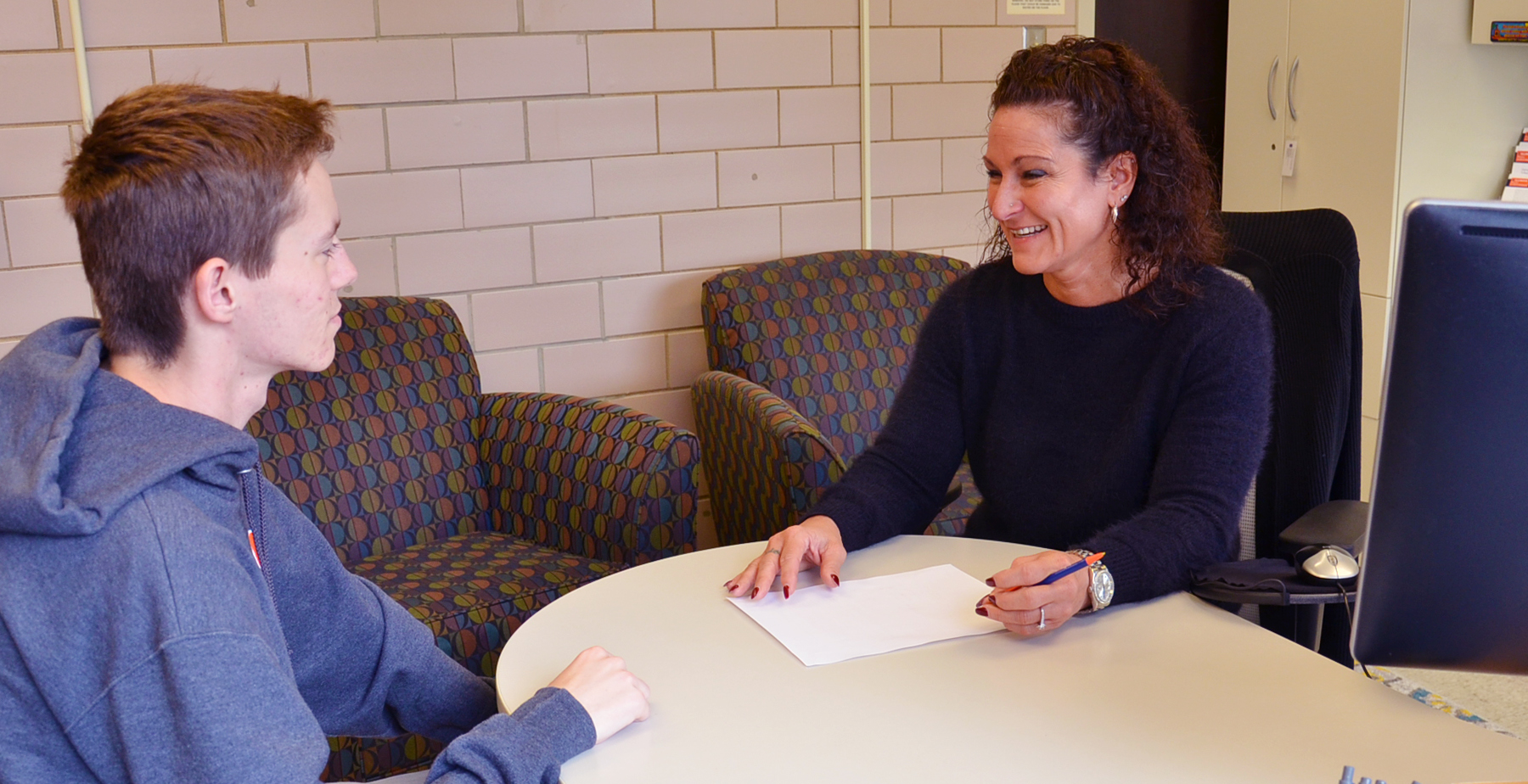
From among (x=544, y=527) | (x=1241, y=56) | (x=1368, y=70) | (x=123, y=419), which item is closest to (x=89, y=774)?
(x=123, y=419)

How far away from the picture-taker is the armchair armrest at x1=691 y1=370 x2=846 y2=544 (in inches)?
93.4

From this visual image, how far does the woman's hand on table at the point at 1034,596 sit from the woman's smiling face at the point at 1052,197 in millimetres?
554

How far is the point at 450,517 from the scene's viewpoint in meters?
2.71

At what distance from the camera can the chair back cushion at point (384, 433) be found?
8.39 ft

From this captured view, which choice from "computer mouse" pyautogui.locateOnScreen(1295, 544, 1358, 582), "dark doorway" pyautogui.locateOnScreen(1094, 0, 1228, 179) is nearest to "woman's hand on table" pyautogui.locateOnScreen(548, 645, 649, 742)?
"computer mouse" pyautogui.locateOnScreen(1295, 544, 1358, 582)

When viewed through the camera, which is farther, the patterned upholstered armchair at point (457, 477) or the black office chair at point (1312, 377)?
the patterned upholstered armchair at point (457, 477)

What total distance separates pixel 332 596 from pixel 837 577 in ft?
1.99

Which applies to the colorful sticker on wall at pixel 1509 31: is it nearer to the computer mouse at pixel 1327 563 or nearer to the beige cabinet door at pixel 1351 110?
the beige cabinet door at pixel 1351 110

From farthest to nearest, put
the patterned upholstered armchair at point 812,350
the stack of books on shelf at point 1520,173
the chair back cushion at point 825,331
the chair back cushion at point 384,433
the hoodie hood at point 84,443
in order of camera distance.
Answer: the stack of books on shelf at point 1520,173, the chair back cushion at point 825,331, the patterned upholstered armchair at point 812,350, the chair back cushion at point 384,433, the hoodie hood at point 84,443

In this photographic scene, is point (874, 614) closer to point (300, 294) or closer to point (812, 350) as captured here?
point (300, 294)

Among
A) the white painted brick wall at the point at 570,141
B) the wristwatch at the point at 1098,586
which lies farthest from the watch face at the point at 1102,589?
the white painted brick wall at the point at 570,141

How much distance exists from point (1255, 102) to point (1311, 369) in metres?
2.80

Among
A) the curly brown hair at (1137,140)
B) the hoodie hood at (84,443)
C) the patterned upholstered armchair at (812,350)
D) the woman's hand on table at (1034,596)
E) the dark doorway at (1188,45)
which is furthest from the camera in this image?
the dark doorway at (1188,45)

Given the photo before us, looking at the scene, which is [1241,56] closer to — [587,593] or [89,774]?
[587,593]
